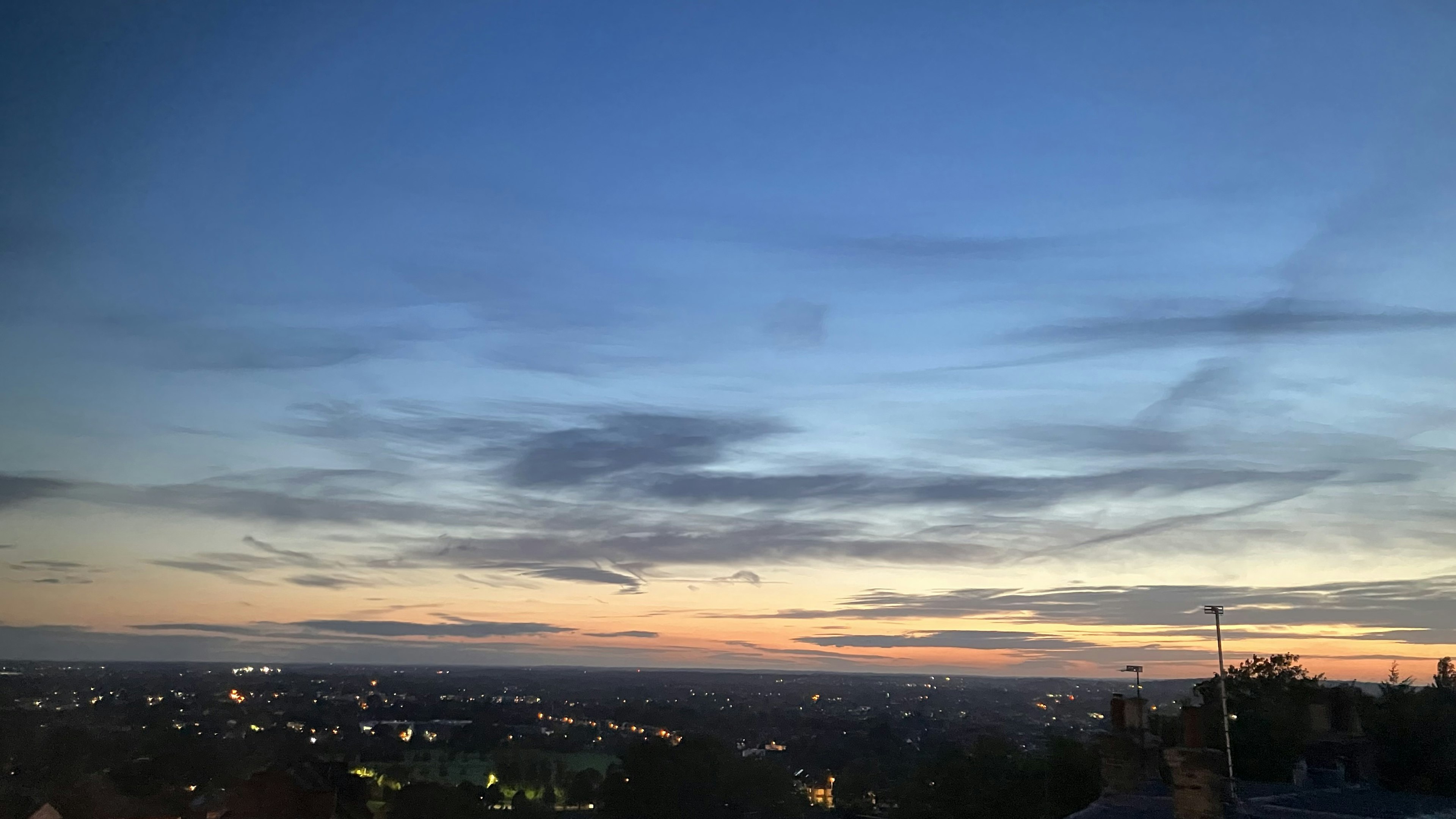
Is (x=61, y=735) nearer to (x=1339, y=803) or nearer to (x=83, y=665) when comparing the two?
(x=83, y=665)

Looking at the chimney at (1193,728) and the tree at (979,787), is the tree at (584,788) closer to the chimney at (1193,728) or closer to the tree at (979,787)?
the tree at (979,787)

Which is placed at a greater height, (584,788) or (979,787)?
(979,787)

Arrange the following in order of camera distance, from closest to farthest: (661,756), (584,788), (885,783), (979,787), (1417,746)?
(1417,746) → (979,787) → (661,756) → (584,788) → (885,783)

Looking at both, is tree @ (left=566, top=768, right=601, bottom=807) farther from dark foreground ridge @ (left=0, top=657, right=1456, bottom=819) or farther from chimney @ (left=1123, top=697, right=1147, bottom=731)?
chimney @ (left=1123, top=697, right=1147, bottom=731)

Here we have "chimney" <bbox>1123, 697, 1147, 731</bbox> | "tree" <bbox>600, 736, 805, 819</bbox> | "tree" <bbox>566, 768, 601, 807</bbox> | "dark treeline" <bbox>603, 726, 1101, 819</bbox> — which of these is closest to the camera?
"chimney" <bbox>1123, 697, 1147, 731</bbox>

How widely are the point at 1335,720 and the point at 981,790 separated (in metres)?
8.21

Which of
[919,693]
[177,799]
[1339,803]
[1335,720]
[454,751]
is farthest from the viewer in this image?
[919,693]

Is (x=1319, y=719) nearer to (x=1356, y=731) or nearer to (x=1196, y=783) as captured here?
(x=1356, y=731)

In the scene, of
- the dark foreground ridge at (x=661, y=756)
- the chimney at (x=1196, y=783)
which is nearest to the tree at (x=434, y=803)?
the dark foreground ridge at (x=661, y=756)

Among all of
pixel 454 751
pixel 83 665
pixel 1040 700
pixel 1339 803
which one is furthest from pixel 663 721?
pixel 1040 700

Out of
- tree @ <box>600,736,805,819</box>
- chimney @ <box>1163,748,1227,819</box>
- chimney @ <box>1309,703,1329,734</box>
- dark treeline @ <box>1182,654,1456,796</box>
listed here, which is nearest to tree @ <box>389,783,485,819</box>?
tree @ <box>600,736,805,819</box>

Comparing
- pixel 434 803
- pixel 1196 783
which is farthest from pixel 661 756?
pixel 1196 783

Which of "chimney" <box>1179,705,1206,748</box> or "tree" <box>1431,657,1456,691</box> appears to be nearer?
"chimney" <box>1179,705,1206,748</box>

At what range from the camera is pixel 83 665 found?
34.3 metres
